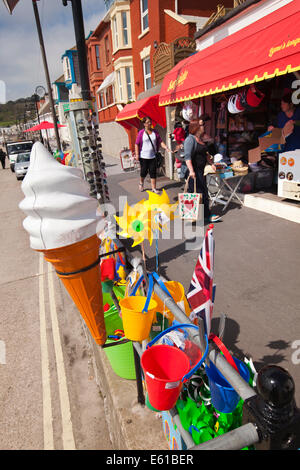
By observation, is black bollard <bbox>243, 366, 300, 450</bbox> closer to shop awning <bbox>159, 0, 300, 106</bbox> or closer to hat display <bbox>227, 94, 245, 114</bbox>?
shop awning <bbox>159, 0, 300, 106</bbox>

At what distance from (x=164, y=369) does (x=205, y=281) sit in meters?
0.59

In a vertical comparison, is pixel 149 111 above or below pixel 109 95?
below

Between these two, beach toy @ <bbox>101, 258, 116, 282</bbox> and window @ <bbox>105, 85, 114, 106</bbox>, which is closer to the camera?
beach toy @ <bbox>101, 258, 116, 282</bbox>

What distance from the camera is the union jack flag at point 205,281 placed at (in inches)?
71.5

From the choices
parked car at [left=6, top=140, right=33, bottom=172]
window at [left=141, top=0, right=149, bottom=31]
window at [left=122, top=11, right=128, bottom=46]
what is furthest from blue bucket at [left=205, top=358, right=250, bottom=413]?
window at [left=122, top=11, right=128, bottom=46]

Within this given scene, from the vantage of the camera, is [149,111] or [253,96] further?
[149,111]

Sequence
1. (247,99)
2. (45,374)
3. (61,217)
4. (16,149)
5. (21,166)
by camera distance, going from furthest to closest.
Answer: (16,149)
(21,166)
(247,99)
(45,374)
(61,217)

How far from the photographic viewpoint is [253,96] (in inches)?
247

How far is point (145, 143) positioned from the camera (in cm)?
815

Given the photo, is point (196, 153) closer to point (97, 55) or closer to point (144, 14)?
point (144, 14)

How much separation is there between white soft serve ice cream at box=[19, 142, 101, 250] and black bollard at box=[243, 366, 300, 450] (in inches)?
46.2

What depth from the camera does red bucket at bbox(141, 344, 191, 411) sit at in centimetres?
140

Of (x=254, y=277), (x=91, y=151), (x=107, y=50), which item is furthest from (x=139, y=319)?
(x=107, y=50)

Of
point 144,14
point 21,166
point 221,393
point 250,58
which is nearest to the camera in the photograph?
point 221,393
